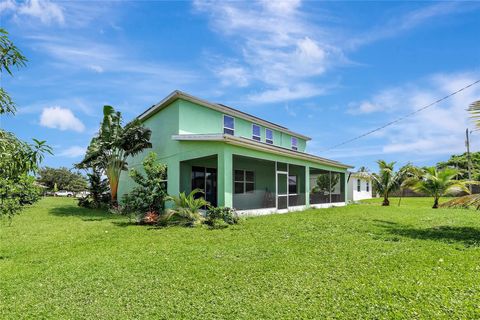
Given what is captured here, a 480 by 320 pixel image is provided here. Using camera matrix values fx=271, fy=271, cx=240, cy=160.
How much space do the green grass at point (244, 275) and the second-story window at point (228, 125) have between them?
869 centimetres

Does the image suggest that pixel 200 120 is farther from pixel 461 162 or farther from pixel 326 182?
pixel 461 162

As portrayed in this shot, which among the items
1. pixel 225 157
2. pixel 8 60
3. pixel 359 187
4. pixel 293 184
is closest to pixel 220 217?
pixel 225 157

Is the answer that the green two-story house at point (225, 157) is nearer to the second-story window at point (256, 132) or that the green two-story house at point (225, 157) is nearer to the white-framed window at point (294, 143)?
the second-story window at point (256, 132)

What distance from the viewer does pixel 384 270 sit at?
17.3ft

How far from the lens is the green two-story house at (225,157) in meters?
12.3

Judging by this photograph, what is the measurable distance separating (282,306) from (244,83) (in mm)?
11944

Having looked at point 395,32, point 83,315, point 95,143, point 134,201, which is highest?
point 395,32

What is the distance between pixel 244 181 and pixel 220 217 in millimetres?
7441

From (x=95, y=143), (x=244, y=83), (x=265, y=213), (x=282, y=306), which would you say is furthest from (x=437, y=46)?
(x=95, y=143)

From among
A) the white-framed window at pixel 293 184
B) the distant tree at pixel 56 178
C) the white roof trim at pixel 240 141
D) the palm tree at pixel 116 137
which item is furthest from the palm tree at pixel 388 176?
the distant tree at pixel 56 178

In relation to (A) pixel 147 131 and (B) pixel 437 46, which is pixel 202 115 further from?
(B) pixel 437 46

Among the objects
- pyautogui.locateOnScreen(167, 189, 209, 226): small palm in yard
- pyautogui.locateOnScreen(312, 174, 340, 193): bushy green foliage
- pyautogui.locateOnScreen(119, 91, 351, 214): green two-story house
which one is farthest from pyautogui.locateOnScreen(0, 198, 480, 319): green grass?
pyautogui.locateOnScreen(312, 174, 340, 193): bushy green foliage

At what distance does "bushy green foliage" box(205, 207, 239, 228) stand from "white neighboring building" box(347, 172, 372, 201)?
79.2 feet

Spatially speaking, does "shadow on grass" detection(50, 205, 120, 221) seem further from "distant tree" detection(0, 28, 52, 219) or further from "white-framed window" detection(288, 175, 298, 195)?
"white-framed window" detection(288, 175, 298, 195)
